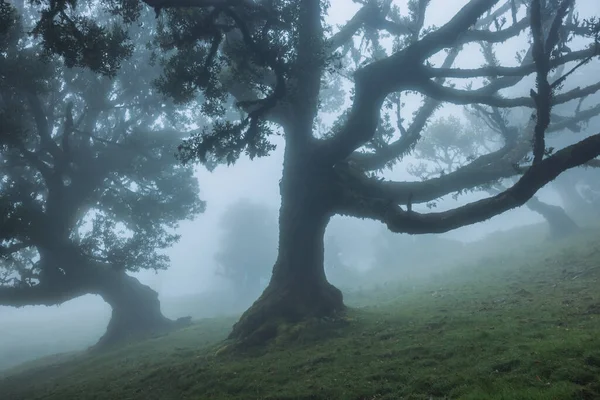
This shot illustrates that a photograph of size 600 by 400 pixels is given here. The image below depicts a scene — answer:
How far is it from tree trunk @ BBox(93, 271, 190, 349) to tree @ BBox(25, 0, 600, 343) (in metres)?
20.6

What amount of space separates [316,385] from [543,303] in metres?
11.5

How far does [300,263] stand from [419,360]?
10142 mm

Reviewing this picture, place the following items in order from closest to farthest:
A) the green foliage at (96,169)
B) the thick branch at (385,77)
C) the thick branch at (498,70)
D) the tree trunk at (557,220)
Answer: the thick branch at (498,70)
the thick branch at (385,77)
the green foliage at (96,169)
the tree trunk at (557,220)

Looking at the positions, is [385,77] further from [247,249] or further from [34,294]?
[247,249]

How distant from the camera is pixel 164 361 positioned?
18.0 m

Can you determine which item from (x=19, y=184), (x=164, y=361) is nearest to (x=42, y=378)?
(x=164, y=361)

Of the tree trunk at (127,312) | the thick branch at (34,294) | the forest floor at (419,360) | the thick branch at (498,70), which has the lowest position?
the forest floor at (419,360)

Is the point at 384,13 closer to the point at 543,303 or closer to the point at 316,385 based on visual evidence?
the point at 543,303

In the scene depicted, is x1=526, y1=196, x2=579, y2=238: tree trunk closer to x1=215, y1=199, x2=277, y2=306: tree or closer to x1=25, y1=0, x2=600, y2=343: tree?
x1=25, y1=0, x2=600, y2=343: tree

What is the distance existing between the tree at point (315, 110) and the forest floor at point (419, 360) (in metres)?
3.41

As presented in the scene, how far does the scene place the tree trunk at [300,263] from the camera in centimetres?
1845

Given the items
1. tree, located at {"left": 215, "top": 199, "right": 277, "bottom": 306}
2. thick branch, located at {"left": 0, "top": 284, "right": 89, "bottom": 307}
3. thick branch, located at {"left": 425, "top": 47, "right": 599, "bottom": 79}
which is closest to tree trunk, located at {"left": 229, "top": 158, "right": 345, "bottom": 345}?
thick branch, located at {"left": 425, "top": 47, "right": 599, "bottom": 79}

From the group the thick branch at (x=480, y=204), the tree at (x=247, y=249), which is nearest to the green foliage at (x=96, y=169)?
the thick branch at (x=480, y=204)

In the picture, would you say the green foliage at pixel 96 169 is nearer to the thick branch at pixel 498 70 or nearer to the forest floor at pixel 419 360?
the forest floor at pixel 419 360
